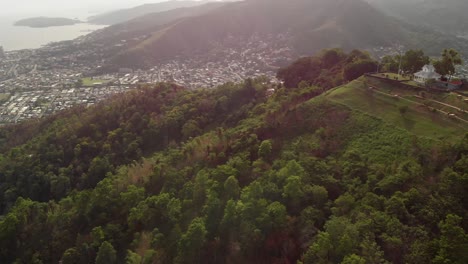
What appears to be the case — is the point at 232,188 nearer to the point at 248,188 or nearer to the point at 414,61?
the point at 248,188

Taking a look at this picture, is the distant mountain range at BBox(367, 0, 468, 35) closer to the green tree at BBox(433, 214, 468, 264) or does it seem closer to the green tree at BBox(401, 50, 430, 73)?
the green tree at BBox(401, 50, 430, 73)

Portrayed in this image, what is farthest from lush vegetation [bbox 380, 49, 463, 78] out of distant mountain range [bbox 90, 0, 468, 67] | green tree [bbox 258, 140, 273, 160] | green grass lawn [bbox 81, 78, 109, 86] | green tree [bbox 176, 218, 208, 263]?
distant mountain range [bbox 90, 0, 468, 67]

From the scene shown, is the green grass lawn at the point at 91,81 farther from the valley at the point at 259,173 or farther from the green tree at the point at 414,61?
the green tree at the point at 414,61

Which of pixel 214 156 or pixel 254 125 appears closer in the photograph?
pixel 214 156

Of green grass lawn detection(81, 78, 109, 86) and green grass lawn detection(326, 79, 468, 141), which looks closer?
green grass lawn detection(326, 79, 468, 141)

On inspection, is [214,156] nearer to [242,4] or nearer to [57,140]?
[57,140]

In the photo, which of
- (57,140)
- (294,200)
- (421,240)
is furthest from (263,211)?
(57,140)

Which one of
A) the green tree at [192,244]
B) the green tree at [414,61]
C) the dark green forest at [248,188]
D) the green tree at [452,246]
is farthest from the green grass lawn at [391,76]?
the green tree at [192,244]
